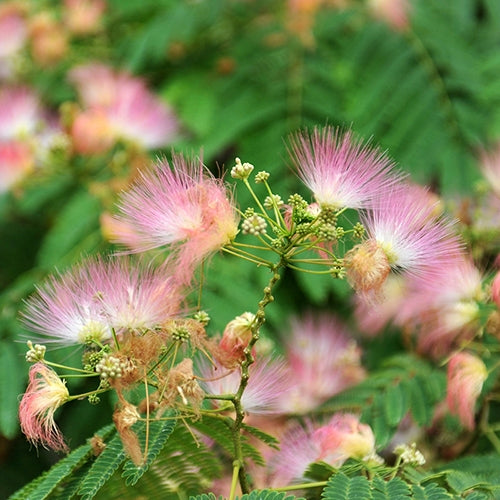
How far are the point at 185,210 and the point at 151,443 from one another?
452 mm

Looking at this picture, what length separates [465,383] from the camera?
216 cm

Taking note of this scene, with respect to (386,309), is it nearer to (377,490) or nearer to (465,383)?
(465,383)

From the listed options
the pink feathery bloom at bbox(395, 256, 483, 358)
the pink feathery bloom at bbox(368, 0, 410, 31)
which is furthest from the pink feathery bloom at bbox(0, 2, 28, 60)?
the pink feathery bloom at bbox(395, 256, 483, 358)

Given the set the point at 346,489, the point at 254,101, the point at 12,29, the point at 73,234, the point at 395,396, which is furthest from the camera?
the point at 12,29

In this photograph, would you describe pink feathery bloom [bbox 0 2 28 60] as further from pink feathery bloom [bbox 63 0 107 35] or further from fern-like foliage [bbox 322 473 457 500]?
fern-like foliage [bbox 322 473 457 500]

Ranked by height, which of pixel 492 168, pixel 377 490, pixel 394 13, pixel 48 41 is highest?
pixel 48 41

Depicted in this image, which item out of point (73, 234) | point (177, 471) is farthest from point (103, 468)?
point (73, 234)

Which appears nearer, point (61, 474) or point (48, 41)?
point (61, 474)

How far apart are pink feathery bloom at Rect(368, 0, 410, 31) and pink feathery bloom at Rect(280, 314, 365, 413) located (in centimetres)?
119

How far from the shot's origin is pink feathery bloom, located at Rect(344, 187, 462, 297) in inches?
62.4

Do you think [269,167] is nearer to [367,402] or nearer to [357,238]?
[367,402]

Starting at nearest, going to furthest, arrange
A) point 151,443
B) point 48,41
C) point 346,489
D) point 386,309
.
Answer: point 346,489 → point 151,443 → point 386,309 → point 48,41

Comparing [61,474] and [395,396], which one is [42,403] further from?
[395,396]

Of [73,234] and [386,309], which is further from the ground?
[73,234]
